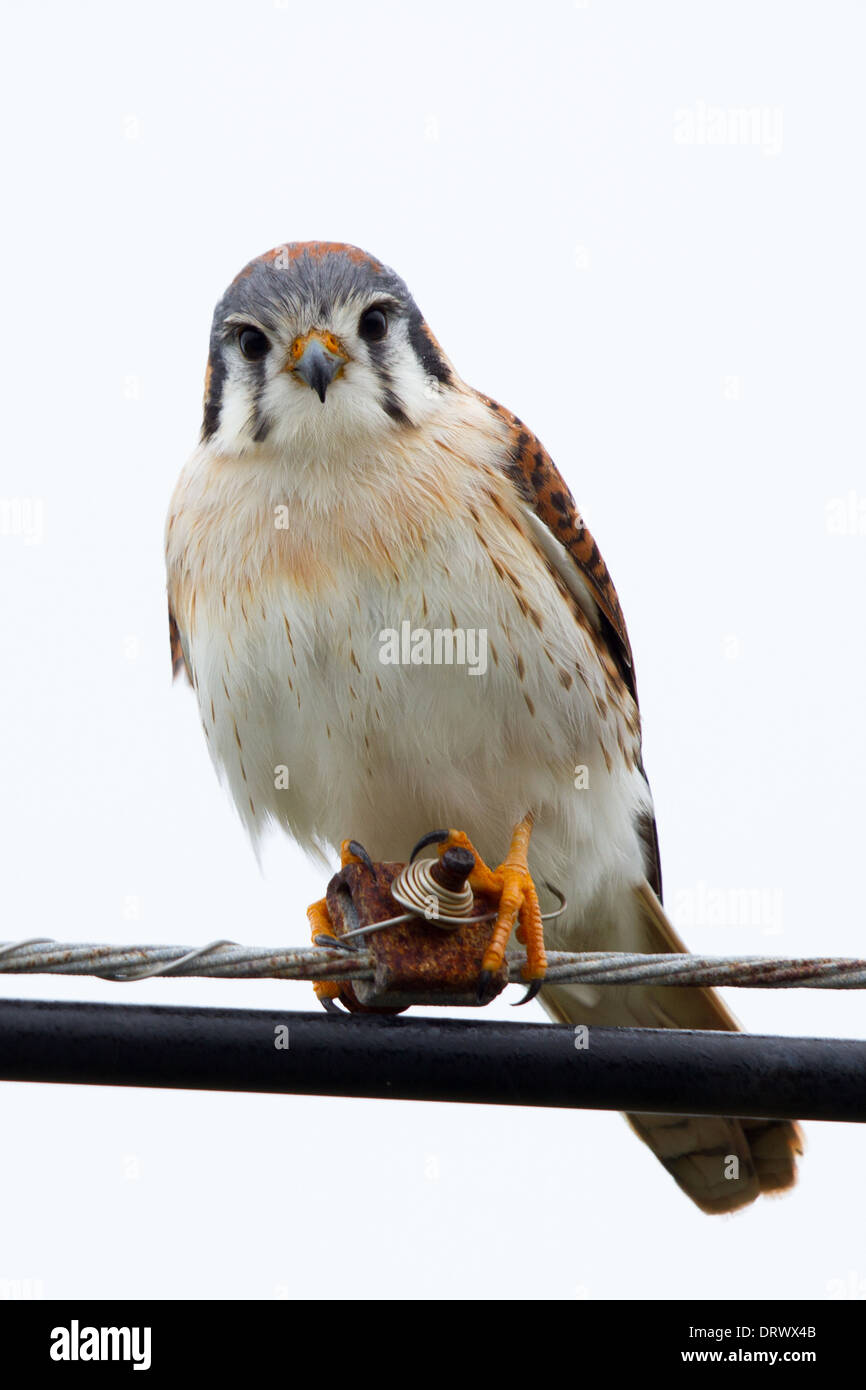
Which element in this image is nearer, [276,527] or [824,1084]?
[824,1084]

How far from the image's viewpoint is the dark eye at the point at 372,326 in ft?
14.0

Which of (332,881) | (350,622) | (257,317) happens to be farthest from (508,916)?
(257,317)

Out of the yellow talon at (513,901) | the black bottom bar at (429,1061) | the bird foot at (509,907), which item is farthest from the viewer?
the yellow talon at (513,901)

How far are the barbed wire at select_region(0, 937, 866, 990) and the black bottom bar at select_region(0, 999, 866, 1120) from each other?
71 mm

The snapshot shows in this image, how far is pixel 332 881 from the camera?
11.3ft

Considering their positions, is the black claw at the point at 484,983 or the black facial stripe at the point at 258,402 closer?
the black claw at the point at 484,983

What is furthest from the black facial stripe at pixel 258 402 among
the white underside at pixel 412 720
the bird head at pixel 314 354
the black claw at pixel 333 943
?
the black claw at pixel 333 943

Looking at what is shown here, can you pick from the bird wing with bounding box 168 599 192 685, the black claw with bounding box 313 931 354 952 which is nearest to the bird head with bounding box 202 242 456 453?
the bird wing with bounding box 168 599 192 685

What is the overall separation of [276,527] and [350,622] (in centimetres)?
34

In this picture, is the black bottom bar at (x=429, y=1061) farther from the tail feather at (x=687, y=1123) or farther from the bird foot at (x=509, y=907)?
the tail feather at (x=687, y=1123)

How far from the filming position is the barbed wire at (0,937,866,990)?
8.72ft

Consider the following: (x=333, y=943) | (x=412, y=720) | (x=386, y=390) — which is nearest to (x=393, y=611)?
(x=412, y=720)

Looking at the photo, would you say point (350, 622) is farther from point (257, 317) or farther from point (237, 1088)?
point (237, 1088)

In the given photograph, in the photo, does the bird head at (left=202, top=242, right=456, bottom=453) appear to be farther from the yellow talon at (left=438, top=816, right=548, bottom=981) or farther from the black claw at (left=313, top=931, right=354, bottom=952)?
the black claw at (left=313, top=931, right=354, bottom=952)
